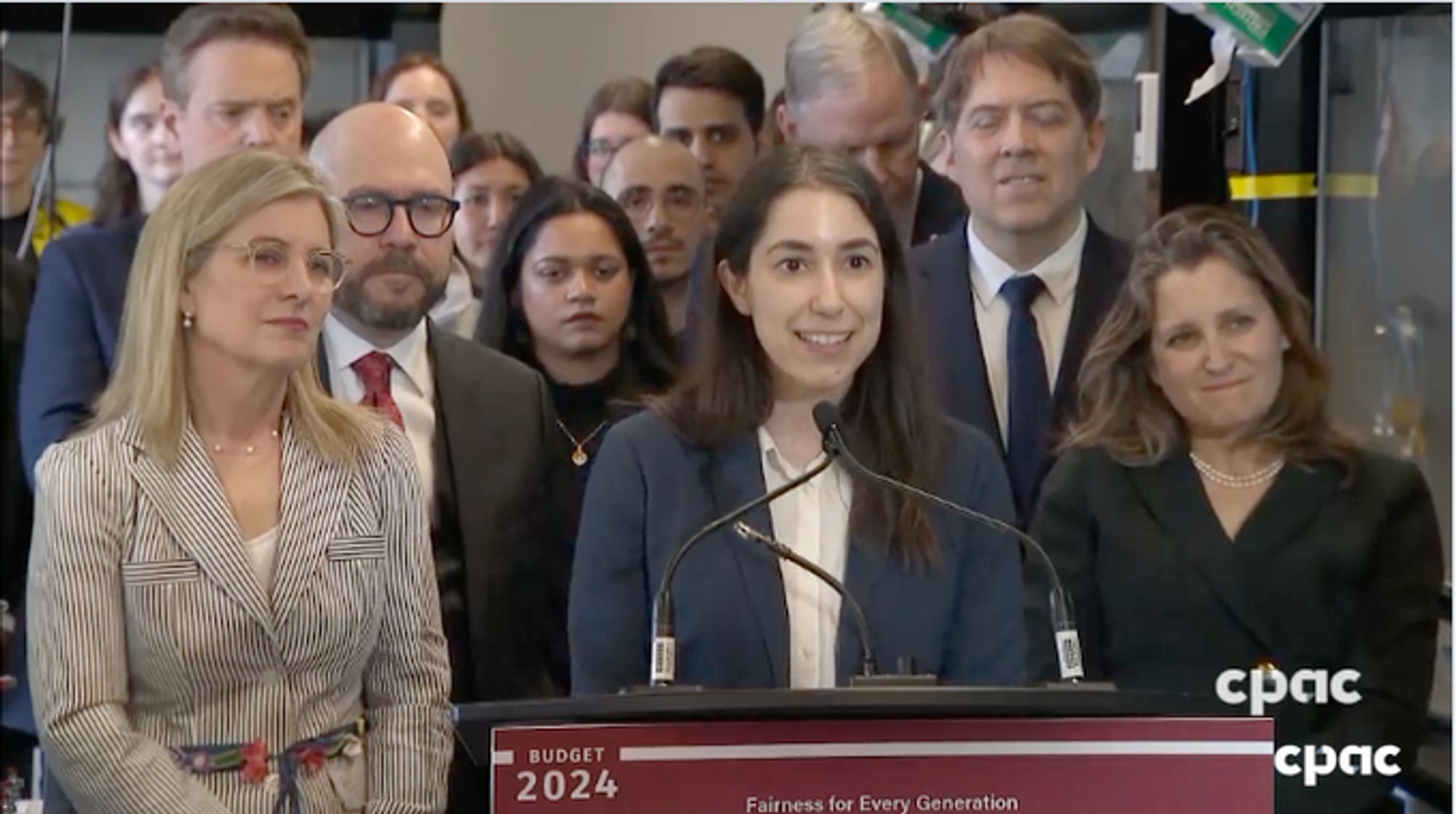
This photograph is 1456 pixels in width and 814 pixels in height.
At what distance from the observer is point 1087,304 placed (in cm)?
299

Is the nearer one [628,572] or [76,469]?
[76,469]

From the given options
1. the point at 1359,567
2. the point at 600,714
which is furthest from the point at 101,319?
the point at 1359,567

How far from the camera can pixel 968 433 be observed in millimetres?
2559

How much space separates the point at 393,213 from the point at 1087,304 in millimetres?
969

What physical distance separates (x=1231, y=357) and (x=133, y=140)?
183 cm

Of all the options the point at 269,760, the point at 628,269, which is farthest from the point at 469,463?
the point at 269,760

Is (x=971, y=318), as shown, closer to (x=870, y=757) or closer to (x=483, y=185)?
(x=483, y=185)

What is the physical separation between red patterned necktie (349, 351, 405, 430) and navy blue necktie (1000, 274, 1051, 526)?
0.83 metres

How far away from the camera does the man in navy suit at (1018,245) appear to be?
295 cm

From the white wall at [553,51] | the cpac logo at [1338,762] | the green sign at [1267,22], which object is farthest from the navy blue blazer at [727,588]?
the white wall at [553,51]

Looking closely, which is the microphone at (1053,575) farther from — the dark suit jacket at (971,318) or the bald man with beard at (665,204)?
the bald man with beard at (665,204)

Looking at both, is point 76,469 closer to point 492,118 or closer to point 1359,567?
point 1359,567

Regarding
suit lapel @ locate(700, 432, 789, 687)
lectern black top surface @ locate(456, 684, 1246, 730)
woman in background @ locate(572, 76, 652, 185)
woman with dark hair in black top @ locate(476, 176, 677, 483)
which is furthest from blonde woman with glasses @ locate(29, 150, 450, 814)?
woman in background @ locate(572, 76, 652, 185)

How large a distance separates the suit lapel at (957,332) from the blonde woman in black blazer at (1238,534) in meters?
0.14
